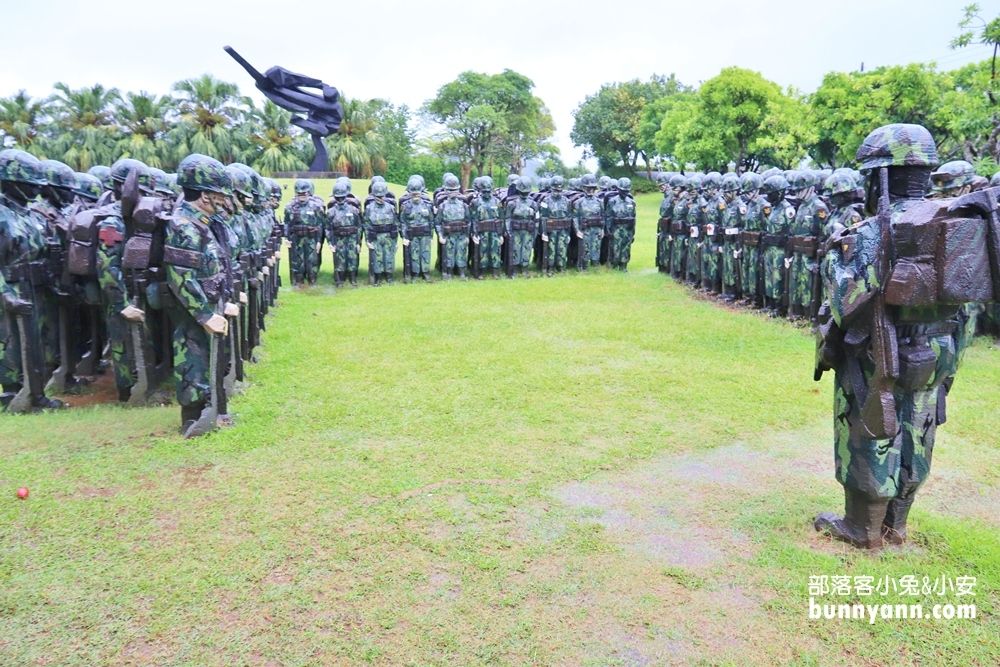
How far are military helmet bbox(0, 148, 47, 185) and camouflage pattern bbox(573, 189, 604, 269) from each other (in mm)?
10517

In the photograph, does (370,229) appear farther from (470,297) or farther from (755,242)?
(755,242)

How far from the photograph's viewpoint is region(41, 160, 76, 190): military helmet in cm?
658

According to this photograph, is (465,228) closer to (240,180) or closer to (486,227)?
(486,227)

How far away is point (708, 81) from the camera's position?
105 ft

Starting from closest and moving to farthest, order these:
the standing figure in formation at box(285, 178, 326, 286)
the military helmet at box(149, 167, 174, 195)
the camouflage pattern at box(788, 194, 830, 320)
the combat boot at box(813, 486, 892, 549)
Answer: the combat boot at box(813, 486, 892, 549) < the military helmet at box(149, 167, 174, 195) < the camouflage pattern at box(788, 194, 830, 320) < the standing figure in formation at box(285, 178, 326, 286)

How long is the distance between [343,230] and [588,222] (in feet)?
17.1

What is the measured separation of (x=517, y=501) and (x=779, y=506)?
168 cm

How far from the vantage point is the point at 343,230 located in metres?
13.5

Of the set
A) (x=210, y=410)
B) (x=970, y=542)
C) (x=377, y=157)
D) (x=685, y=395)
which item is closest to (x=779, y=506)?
(x=970, y=542)

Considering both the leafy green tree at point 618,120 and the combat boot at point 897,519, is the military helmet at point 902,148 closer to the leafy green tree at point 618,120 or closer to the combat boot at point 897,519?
the combat boot at point 897,519

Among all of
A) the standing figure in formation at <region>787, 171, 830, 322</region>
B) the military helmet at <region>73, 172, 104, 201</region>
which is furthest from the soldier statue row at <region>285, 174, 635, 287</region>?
the military helmet at <region>73, 172, 104, 201</region>

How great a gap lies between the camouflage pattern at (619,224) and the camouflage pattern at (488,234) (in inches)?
96.0

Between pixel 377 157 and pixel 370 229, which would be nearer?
pixel 370 229

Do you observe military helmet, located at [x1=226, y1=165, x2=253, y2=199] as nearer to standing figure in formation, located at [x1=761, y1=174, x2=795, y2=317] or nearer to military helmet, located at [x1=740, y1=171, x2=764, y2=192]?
standing figure in formation, located at [x1=761, y1=174, x2=795, y2=317]
